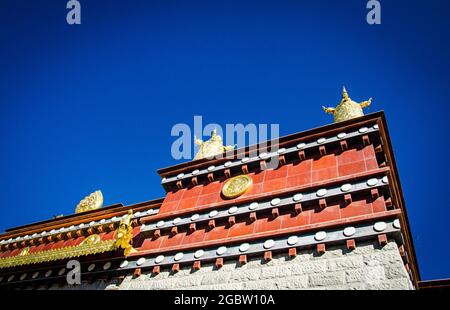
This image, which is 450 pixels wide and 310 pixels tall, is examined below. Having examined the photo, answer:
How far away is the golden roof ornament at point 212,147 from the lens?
45.4ft

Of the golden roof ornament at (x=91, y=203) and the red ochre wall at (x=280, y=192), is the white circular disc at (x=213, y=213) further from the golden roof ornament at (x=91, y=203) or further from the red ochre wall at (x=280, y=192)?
the golden roof ornament at (x=91, y=203)

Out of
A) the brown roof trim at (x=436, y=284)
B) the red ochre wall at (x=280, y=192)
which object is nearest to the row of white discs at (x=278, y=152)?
the red ochre wall at (x=280, y=192)

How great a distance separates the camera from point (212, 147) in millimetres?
14086

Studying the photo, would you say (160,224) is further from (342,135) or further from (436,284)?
(436,284)

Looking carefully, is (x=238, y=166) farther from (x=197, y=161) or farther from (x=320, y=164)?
(x=320, y=164)

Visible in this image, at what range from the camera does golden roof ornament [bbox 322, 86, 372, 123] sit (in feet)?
39.1

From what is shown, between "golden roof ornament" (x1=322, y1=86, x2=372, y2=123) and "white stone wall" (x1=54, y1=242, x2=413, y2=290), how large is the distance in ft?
17.6

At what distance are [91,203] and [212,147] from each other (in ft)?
23.6

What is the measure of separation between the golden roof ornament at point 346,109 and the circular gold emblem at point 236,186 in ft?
12.0

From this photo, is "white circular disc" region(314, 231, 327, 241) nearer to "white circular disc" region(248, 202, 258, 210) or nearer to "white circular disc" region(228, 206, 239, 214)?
"white circular disc" region(248, 202, 258, 210)

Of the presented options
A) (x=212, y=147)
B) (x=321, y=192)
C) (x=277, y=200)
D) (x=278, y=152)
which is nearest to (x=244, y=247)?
(x=277, y=200)

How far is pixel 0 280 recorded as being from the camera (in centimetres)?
1359
